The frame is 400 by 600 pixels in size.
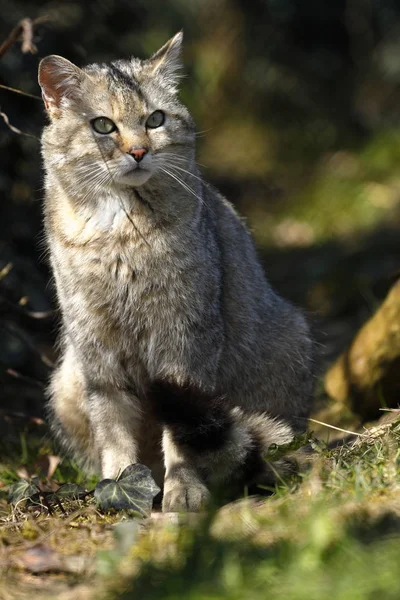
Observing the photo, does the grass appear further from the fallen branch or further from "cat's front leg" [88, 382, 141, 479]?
the fallen branch

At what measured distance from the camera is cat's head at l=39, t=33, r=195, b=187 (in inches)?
126

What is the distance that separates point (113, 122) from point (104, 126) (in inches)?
1.4

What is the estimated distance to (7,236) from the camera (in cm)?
538

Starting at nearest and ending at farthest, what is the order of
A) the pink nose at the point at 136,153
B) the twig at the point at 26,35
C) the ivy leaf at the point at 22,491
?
the pink nose at the point at 136,153 → the ivy leaf at the point at 22,491 → the twig at the point at 26,35

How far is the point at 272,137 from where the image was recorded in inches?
364

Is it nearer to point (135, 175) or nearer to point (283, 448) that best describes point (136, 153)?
point (135, 175)

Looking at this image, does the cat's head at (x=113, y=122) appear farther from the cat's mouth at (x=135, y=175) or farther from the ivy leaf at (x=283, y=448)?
the ivy leaf at (x=283, y=448)

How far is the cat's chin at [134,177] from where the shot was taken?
319 centimetres

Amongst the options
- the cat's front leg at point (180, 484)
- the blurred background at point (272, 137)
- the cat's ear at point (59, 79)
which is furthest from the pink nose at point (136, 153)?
the blurred background at point (272, 137)

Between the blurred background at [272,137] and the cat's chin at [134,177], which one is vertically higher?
the blurred background at [272,137]

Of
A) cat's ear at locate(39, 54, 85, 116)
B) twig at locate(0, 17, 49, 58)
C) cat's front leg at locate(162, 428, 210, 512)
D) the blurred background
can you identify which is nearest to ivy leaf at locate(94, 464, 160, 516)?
cat's front leg at locate(162, 428, 210, 512)

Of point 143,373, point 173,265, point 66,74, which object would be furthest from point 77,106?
point 143,373

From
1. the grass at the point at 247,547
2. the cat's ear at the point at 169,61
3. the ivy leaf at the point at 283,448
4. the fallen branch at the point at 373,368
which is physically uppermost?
the cat's ear at the point at 169,61

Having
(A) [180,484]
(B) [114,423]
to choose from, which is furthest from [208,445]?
(B) [114,423]
